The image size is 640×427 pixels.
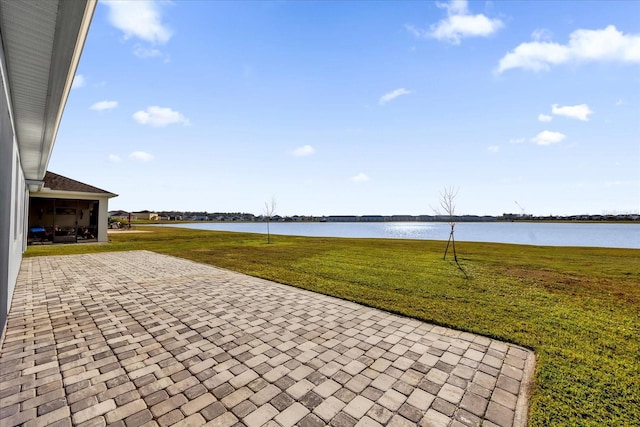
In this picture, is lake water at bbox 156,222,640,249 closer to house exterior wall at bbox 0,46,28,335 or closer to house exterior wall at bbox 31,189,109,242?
house exterior wall at bbox 31,189,109,242

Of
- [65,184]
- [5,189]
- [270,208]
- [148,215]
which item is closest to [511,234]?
[270,208]

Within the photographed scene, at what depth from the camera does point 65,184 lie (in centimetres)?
1767

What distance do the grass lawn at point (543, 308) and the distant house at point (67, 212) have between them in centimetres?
1278

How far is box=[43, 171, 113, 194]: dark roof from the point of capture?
663 inches

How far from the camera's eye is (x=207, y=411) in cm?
251

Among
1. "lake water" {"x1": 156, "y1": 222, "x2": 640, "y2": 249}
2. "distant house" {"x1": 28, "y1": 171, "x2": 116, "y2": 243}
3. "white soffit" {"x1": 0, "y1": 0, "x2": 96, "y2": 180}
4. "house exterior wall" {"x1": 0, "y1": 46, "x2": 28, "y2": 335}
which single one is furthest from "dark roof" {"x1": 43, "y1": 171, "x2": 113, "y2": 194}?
"lake water" {"x1": 156, "y1": 222, "x2": 640, "y2": 249}

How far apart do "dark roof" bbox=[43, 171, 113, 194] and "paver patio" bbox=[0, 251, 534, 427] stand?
1486cm

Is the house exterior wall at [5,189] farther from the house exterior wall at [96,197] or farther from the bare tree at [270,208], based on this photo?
the bare tree at [270,208]

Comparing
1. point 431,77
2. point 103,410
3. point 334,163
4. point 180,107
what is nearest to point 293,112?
point 180,107

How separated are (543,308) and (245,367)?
628 centimetres

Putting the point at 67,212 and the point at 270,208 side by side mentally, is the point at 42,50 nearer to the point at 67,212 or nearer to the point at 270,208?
the point at 67,212

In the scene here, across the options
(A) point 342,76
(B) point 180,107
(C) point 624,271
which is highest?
(A) point 342,76

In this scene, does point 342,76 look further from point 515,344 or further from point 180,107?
point 515,344

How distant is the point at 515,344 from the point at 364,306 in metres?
2.67
